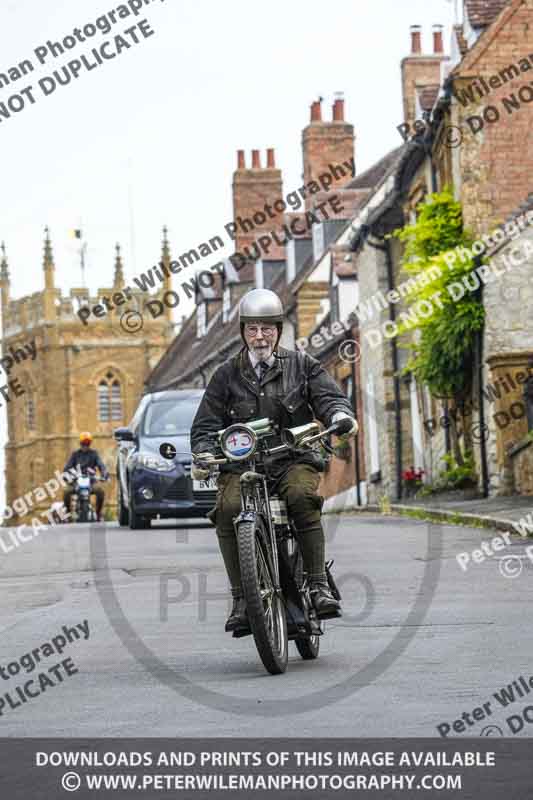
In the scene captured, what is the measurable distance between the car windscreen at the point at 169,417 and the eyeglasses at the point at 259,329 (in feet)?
48.6

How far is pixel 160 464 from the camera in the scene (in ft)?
75.3

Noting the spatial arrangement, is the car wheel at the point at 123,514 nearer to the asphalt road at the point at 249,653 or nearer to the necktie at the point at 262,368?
the asphalt road at the point at 249,653

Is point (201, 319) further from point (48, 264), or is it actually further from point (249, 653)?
point (249, 653)

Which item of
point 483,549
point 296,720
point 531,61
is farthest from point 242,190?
point 296,720

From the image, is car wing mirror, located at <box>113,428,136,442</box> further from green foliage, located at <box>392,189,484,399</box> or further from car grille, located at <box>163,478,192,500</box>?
green foliage, located at <box>392,189,484,399</box>

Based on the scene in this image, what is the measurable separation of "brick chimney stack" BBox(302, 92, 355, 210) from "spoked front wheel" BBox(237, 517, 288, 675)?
44.3 metres

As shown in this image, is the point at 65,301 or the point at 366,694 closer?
the point at 366,694

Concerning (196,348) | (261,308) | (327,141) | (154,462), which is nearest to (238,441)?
(261,308)

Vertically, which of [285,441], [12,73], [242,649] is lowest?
[242,649]

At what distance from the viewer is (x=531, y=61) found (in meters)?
29.9

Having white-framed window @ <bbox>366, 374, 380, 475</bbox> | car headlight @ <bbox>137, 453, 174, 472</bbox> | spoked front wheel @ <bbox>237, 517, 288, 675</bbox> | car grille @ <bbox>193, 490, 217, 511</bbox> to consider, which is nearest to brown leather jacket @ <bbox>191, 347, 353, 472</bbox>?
spoked front wheel @ <bbox>237, 517, 288, 675</bbox>

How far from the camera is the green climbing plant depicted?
28391 mm
